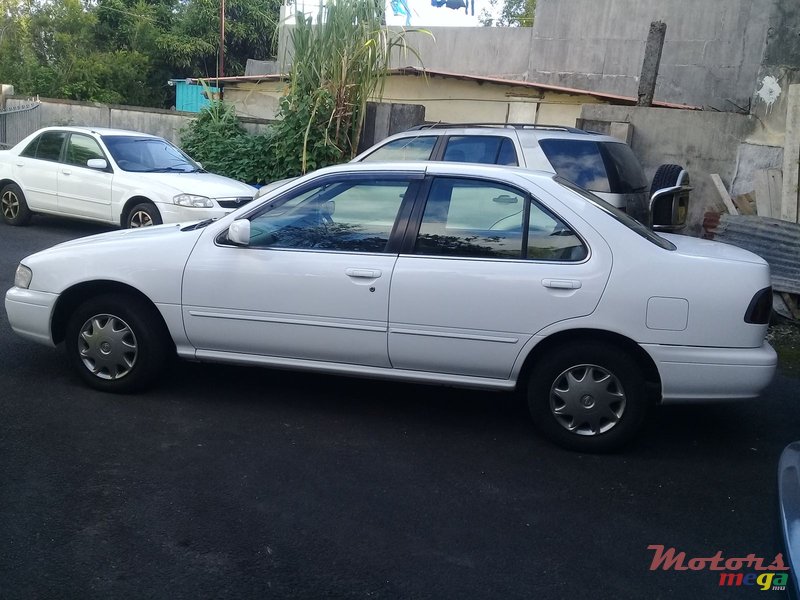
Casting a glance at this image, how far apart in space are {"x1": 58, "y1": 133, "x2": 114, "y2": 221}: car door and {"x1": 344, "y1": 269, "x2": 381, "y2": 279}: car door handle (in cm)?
699

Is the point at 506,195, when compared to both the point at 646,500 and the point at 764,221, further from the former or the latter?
the point at 764,221

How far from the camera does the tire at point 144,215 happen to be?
1057 cm

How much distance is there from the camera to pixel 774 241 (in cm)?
825

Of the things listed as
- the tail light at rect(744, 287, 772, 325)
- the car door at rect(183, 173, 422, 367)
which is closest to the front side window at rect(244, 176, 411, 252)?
the car door at rect(183, 173, 422, 367)

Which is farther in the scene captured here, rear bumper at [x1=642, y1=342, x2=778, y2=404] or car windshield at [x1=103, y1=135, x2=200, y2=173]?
car windshield at [x1=103, y1=135, x2=200, y2=173]

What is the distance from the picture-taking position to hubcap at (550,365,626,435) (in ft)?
15.7

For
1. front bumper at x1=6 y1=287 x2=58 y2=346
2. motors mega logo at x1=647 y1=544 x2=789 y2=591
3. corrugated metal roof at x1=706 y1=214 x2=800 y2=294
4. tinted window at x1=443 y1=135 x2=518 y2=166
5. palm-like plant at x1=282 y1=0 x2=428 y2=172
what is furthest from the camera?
palm-like plant at x1=282 y1=0 x2=428 y2=172

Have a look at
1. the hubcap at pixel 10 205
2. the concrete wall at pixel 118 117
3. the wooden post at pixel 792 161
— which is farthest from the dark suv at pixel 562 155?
the concrete wall at pixel 118 117

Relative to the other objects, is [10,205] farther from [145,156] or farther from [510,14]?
[510,14]

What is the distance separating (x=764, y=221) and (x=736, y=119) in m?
1.97

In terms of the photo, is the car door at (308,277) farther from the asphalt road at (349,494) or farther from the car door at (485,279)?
the asphalt road at (349,494)

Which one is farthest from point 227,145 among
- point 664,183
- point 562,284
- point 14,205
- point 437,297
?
point 562,284

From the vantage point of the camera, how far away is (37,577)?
339 cm

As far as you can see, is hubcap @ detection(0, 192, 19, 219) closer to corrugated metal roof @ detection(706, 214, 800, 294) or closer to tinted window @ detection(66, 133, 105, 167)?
tinted window @ detection(66, 133, 105, 167)
